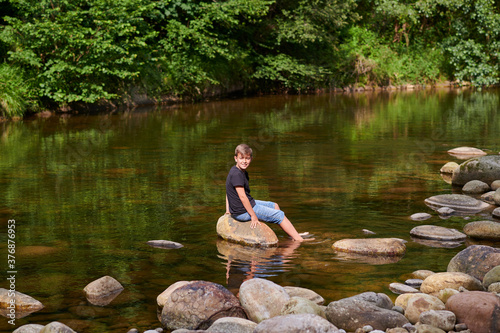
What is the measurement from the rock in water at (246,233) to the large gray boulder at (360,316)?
2.41 meters

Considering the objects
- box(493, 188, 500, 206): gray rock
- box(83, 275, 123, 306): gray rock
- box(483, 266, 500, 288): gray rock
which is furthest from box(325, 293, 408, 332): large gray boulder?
box(493, 188, 500, 206): gray rock

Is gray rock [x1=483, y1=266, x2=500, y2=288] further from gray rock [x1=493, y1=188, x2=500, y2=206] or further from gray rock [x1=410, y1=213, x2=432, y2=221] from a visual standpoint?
gray rock [x1=493, y1=188, x2=500, y2=206]

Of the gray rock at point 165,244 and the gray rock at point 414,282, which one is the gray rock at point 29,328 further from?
the gray rock at point 414,282

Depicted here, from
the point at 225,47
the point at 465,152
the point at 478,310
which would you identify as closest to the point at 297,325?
the point at 478,310

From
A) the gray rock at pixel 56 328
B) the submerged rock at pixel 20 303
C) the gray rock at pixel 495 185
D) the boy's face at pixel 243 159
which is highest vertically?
the boy's face at pixel 243 159

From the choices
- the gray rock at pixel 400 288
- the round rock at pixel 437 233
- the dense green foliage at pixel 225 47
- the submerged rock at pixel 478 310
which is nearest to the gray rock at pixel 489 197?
the round rock at pixel 437 233

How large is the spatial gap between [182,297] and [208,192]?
5175mm

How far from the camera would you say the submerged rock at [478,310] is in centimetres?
520

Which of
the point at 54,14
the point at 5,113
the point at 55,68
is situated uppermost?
the point at 54,14

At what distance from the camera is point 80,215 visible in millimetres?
9250

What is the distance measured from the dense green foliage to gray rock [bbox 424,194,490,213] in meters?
14.7

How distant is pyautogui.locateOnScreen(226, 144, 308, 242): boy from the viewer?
25.6 feet

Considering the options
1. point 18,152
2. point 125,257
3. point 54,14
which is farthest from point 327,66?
point 125,257

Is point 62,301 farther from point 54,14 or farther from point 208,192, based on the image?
point 54,14
